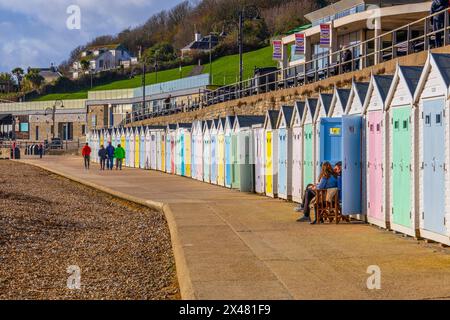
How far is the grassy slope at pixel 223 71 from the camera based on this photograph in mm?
119338

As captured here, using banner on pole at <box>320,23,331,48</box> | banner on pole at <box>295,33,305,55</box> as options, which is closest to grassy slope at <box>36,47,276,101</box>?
banner on pole at <box>295,33,305,55</box>

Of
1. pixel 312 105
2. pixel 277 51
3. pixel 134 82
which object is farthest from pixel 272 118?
pixel 134 82

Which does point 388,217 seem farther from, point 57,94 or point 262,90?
point 57,94

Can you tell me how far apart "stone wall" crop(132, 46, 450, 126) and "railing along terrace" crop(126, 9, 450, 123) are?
0.58 metres

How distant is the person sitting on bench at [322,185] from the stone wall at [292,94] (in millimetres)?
3029

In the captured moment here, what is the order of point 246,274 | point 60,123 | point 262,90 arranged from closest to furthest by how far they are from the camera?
point 246,274 → point 262,90 → point 60,123

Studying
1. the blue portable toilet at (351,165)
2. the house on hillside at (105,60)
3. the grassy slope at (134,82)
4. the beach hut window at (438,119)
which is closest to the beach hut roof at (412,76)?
the beach hut window at (438,119)

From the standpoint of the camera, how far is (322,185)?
16.9 meters

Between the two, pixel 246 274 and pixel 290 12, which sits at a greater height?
pixel 290 12

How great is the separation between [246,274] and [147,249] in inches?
211

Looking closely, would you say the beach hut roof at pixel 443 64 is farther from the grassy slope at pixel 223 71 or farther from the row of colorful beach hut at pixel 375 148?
the grassy slope at pixel 223 71

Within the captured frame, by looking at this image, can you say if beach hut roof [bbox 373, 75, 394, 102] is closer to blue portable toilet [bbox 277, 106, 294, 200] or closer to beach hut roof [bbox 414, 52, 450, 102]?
beach hut roof [bbox 414, 52, 450, 102]

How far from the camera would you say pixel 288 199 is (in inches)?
874
